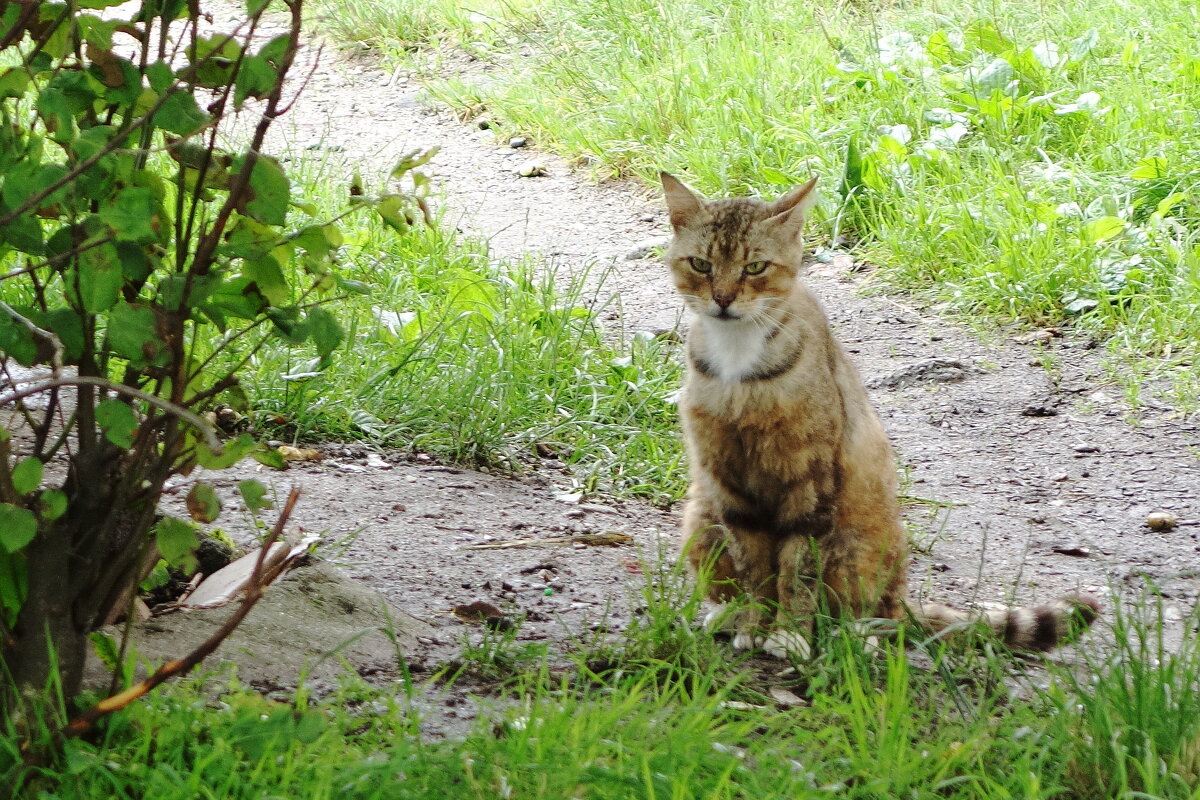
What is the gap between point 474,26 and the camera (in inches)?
345

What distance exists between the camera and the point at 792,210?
11.5 ft

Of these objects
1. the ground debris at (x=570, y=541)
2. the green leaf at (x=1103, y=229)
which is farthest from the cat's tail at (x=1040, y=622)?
the green leaf at (x=1103, y=229)

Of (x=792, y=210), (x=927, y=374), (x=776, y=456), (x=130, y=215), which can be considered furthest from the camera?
(x=927, y=374)

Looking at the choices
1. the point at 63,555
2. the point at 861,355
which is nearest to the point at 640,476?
the point at 861,355

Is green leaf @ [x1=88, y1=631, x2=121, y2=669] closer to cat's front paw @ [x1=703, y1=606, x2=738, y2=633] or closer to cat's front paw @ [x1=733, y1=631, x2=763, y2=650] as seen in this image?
cat's front paw @ [x1=703, y1=606, x2=738, y2=633]

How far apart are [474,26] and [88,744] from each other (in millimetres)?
7328

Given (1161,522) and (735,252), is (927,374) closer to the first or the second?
(1161,522)

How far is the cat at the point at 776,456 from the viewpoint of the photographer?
320 cm

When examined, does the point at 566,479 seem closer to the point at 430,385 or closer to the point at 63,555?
the point at 430,385

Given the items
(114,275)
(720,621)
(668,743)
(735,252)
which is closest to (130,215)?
(114,275)

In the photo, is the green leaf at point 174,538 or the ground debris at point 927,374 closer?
the green leaf at point 174,538

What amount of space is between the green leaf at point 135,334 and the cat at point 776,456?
61.5 inches

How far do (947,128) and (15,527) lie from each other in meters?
5.27

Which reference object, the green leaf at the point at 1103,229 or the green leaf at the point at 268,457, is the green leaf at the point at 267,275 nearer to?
the green leaf at the point at 268,457
